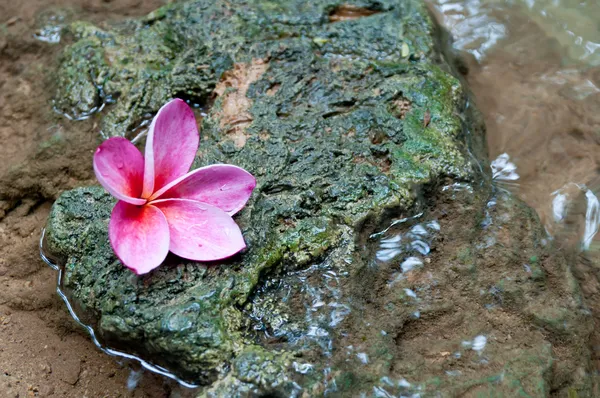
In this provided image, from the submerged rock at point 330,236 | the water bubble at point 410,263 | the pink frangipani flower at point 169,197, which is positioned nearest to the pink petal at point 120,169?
the pink frangipani flower at point 169,197

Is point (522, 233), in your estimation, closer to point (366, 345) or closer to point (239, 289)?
point (366, 345)

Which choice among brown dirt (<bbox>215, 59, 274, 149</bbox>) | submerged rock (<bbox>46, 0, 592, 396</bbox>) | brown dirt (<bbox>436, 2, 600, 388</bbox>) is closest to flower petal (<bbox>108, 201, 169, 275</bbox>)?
submerged rock (<bbox>46, 0, 592, 396</bbox>)

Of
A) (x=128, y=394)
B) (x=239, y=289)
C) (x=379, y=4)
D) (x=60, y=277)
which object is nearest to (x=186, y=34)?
(x=379, y=4)

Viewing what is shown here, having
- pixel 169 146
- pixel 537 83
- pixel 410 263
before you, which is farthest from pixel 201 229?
pixel 537 83

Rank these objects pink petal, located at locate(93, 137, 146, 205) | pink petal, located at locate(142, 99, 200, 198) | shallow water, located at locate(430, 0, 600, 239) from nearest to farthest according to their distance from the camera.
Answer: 1. pink petal, located at locate(93, 137, 146, 205)
2. pink petal, located at locate(142, 99, 200, 198)
3. shallow water, located at locate(430, 0, 600, 239)

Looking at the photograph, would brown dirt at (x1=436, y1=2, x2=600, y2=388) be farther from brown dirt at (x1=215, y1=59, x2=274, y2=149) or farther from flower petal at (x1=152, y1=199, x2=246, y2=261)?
flower petal at (x1=152, y1=199, x2=246, y2=261)

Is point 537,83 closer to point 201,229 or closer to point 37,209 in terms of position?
point 201,229

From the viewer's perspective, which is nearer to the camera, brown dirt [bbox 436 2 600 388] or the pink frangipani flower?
the pink frangipani flower
